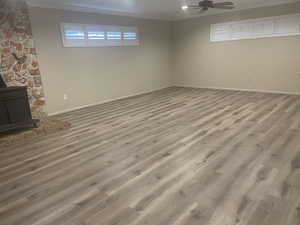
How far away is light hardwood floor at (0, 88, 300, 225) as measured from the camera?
73.6 inches

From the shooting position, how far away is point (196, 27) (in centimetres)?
741

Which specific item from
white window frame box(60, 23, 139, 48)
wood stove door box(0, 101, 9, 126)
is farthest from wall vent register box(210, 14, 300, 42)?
wood stove door box(0, 101, 9, 126)

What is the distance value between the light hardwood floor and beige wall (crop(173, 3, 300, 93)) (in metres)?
2.02

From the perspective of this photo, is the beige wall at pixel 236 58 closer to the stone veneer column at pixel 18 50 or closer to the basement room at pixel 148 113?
the basement room at pixel 148 113

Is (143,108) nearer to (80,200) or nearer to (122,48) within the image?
(122,48)

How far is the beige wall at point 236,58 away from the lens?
5.94 m

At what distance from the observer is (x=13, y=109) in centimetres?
400

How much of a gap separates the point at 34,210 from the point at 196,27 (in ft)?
23.4

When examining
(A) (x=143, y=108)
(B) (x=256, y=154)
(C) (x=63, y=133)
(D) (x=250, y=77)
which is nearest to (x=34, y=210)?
(C) (x=63, y=133)

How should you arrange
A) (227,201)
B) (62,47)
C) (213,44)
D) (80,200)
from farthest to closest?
(213,44), (62,47), (80,200), (227,201)

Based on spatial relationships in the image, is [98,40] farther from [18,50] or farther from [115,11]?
[18,50]

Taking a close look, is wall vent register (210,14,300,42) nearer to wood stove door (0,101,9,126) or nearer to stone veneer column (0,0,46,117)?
stone veneer column (0,0,46,117)

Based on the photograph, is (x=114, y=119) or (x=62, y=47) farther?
(x=62, y=47)

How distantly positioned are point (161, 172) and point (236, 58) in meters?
5.53
